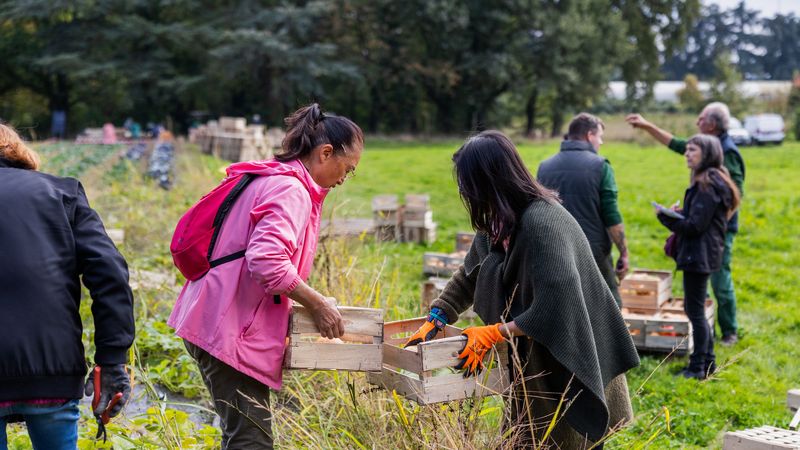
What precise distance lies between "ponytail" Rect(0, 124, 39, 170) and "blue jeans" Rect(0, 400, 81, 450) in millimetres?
823

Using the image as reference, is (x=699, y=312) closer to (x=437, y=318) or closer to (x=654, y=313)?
(x=654, y=313)

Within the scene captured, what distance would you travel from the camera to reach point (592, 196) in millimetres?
5793

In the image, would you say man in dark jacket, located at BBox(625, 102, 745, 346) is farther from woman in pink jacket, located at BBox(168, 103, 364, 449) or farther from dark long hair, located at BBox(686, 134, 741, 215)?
woman in pink jacket, located at BBox(168, 103, 364, 449)

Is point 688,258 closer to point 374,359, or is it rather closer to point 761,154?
point 374,359

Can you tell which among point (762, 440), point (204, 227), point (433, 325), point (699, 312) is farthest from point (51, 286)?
point (699, 312)

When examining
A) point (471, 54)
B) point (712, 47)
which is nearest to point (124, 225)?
point (471, 54)

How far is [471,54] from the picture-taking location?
37.8m

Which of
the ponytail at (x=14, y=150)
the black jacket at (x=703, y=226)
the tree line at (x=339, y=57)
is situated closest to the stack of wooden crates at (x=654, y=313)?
the black jacket at (x=703, y=226)

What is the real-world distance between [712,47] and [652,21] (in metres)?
48.3

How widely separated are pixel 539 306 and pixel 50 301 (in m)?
1.62

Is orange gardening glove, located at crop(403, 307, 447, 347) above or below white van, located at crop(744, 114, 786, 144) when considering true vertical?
above

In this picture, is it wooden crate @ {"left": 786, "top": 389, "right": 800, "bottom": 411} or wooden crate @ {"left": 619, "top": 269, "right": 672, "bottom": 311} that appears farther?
wooden crate @ {"left": 619, "top": 269, "right": 672, "bottom": 311}

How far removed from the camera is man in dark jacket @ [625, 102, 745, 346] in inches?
264

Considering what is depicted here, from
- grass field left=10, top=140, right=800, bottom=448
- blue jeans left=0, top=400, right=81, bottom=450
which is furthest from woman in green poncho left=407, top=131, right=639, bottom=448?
blue jeans left=0, top=400, right=81, bottom=450
